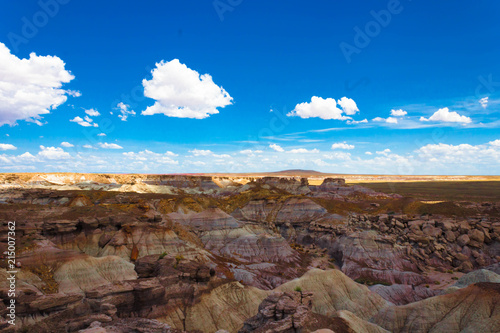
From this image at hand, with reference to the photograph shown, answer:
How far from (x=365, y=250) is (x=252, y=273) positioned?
23.8 meters

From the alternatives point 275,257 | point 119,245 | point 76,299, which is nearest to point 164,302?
point 76,299

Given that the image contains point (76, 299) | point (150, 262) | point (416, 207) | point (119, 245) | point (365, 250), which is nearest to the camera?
point (76, 299)

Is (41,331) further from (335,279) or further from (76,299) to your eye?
(335,279)

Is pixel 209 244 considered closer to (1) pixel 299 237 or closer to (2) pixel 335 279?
(1) pixel 299 237

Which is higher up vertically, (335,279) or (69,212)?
(69,212)

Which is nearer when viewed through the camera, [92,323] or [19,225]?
[92,323]

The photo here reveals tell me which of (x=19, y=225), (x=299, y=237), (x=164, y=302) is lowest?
(x=299, y=237)

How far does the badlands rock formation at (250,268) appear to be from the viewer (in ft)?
74.8

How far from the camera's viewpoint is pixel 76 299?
24062 millimetres

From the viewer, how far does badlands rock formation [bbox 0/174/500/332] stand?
2280 centimetres

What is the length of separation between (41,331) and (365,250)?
52.1 m

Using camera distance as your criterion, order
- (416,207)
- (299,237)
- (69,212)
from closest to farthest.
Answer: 1. (69,212)
2. (299,237)
3. (416,207)

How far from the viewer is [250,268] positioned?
50031 millimetres

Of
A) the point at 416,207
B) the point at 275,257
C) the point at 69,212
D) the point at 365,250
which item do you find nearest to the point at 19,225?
the point at 69,212
